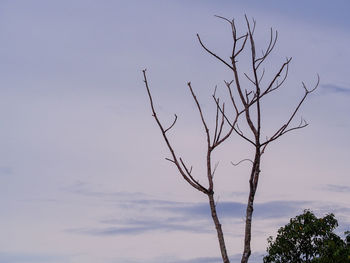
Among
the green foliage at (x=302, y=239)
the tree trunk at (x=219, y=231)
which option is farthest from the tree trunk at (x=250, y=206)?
the green foliage at (x=302, y=239)

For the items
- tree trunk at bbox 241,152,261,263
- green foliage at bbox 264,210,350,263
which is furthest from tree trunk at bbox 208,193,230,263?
green foliage at bbox 264,210,350,263

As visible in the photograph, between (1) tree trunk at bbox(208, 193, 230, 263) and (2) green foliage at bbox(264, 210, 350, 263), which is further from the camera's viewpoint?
(2) green foliage at bbox(264, 210, 350, 263)

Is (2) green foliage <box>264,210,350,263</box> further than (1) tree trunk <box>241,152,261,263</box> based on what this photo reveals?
Yes

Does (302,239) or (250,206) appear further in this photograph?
(302,239)

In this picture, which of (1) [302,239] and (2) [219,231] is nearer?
(2) [219,231]

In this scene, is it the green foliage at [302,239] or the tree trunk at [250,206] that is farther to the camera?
the green foliage at [302,239]

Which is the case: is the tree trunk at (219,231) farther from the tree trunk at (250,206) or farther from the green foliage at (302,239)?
the green foliage at (302,239)

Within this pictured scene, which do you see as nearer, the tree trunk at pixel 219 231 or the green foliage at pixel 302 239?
the tree trunk at pixel 219 231

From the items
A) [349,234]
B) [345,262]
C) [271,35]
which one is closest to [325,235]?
[349,234]

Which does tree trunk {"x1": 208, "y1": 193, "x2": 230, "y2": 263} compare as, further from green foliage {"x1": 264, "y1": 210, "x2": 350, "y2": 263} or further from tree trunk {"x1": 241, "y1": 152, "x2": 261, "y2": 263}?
green foliage {"x1": 264, "y1": 210, "x2": 350, "y2": 263}

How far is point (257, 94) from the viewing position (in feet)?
27.2

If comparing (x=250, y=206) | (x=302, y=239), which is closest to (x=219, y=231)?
(x=250, y=206)

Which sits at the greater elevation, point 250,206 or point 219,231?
point 250,206

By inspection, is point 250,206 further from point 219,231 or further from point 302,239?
point 302,239
